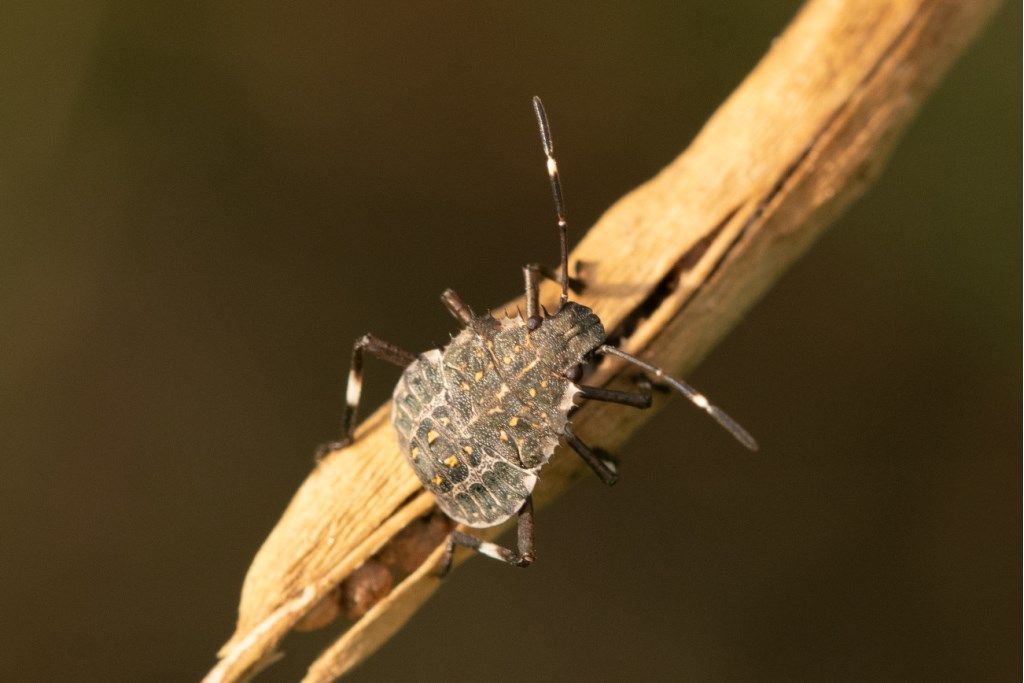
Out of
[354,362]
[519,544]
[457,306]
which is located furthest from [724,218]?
[354,362]

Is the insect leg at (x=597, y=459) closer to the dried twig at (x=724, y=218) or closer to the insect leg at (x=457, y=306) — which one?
the dried twig at (x=724, y=218)

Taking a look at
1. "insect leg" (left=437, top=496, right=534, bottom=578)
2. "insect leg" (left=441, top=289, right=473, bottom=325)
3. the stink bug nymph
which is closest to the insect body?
the stink bug nymph

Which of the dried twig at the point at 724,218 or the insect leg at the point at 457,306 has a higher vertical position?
the insect leg at the point at 457,306

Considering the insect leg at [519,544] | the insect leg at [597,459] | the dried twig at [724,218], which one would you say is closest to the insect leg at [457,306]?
the dried twig at [724,218]

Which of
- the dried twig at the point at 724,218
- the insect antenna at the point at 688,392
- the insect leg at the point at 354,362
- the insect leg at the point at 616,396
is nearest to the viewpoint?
the dried twig at the point at 724,218

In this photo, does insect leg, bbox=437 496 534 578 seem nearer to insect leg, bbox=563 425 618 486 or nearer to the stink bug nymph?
the stink bug nymph
